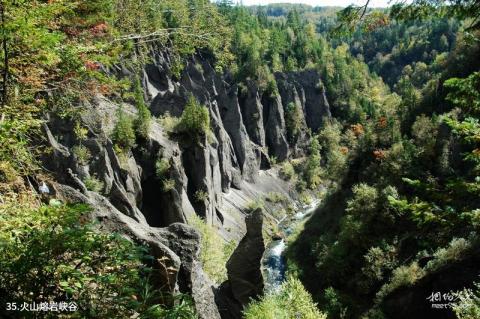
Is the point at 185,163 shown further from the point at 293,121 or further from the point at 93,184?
the point at 293,121

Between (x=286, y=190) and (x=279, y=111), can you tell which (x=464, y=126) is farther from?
(x=279, y=111)

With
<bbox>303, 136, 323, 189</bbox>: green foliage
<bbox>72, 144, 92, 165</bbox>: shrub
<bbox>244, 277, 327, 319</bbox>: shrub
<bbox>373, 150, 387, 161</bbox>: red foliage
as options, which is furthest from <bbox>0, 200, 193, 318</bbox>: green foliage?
<bbox>303, 136, 323, 189</bbox>: green foliage

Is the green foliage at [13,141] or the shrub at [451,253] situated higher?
the green foliage at [13,141]

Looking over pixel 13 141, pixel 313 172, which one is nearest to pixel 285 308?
pixel 13 141

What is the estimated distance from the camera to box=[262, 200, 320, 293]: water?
53.4 metres

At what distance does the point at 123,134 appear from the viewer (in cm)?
4756

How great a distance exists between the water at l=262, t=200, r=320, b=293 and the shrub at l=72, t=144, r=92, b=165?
2512cm

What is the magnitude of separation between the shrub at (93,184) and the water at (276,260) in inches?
878

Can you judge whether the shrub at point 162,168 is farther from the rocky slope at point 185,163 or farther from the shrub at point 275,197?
the shrub at point 275,197

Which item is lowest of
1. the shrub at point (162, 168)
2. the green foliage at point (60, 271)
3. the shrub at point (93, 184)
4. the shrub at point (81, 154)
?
the shrub at point (162, 168)

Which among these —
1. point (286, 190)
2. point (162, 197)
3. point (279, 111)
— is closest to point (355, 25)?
point (162, 197)

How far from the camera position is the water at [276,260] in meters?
53.4

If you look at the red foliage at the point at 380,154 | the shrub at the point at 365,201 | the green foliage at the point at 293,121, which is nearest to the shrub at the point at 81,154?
the shrub at the point at 365,201

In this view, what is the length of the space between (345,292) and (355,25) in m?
38.9
